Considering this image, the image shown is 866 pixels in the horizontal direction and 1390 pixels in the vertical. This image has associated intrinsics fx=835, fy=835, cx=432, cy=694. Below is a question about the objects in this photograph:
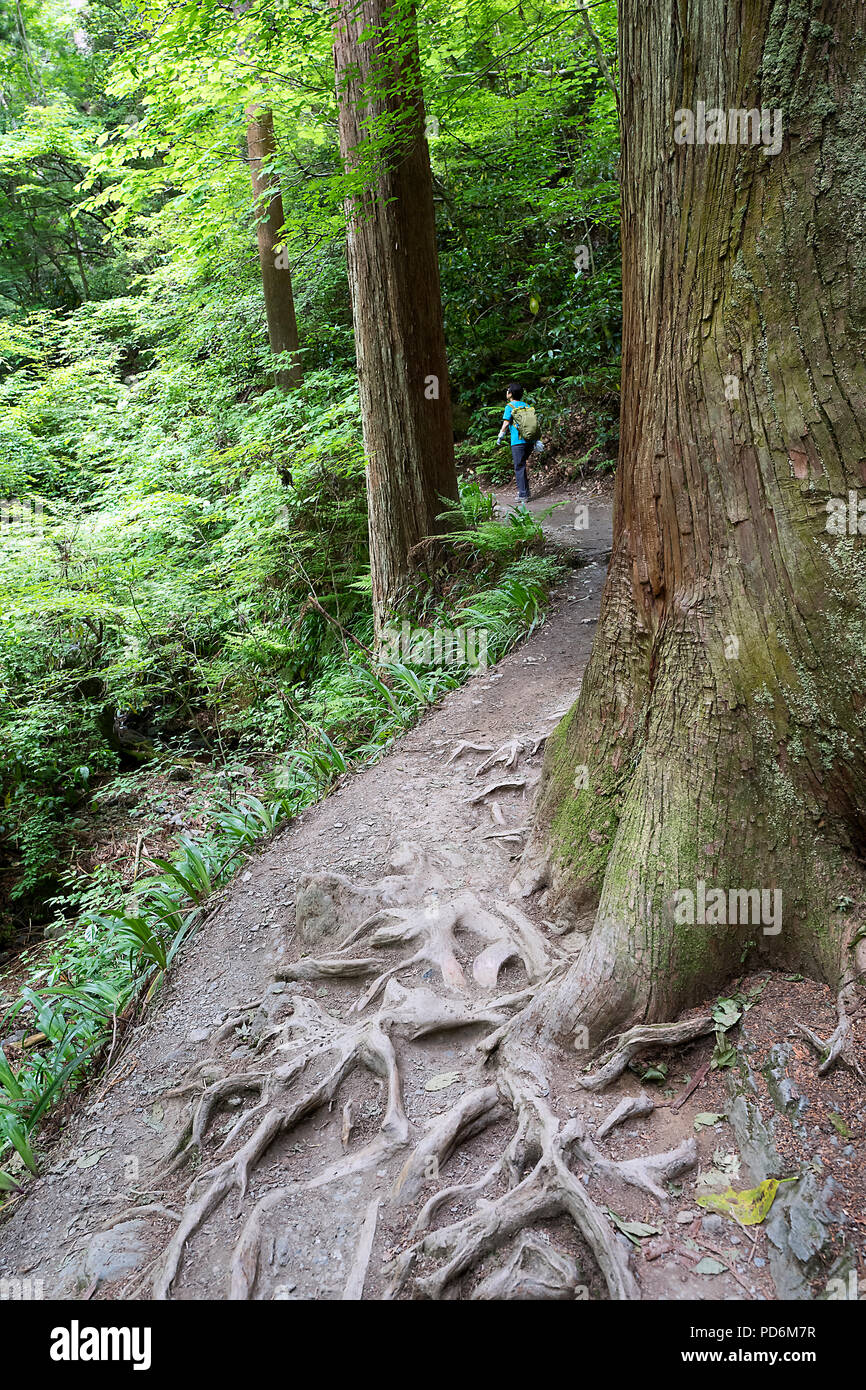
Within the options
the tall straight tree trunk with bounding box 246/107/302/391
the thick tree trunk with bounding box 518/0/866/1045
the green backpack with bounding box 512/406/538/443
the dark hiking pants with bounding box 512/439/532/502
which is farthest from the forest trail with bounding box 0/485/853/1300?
the tall straight tree trunk with bounding box 246/107/302/391

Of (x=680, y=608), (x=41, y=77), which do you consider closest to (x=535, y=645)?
(x=680, y=608)

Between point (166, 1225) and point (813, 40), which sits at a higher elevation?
point (813, 40)

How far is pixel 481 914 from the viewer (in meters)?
4.16

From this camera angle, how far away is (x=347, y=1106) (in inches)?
135

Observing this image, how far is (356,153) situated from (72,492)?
405 inches

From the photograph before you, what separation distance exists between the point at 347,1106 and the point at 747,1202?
161cm

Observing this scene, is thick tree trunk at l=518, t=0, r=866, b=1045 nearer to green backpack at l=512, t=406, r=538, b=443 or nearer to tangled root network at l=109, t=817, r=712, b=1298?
tangled root network at l=109, t=817, r=712, b=1298

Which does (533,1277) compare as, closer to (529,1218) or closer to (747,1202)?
(529,1218)

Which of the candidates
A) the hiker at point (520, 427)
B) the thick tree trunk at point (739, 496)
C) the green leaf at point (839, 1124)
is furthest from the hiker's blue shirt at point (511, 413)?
the green leaf at point (839, 1124)

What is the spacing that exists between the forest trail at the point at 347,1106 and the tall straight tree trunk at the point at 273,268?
10.2m

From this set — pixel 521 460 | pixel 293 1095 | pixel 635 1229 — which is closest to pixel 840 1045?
pixel 635 1229

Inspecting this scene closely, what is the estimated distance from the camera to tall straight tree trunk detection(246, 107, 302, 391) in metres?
12.8

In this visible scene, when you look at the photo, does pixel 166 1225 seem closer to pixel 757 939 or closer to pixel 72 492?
pixel 757 939

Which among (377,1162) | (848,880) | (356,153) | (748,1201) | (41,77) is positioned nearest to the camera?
(748,1201)
